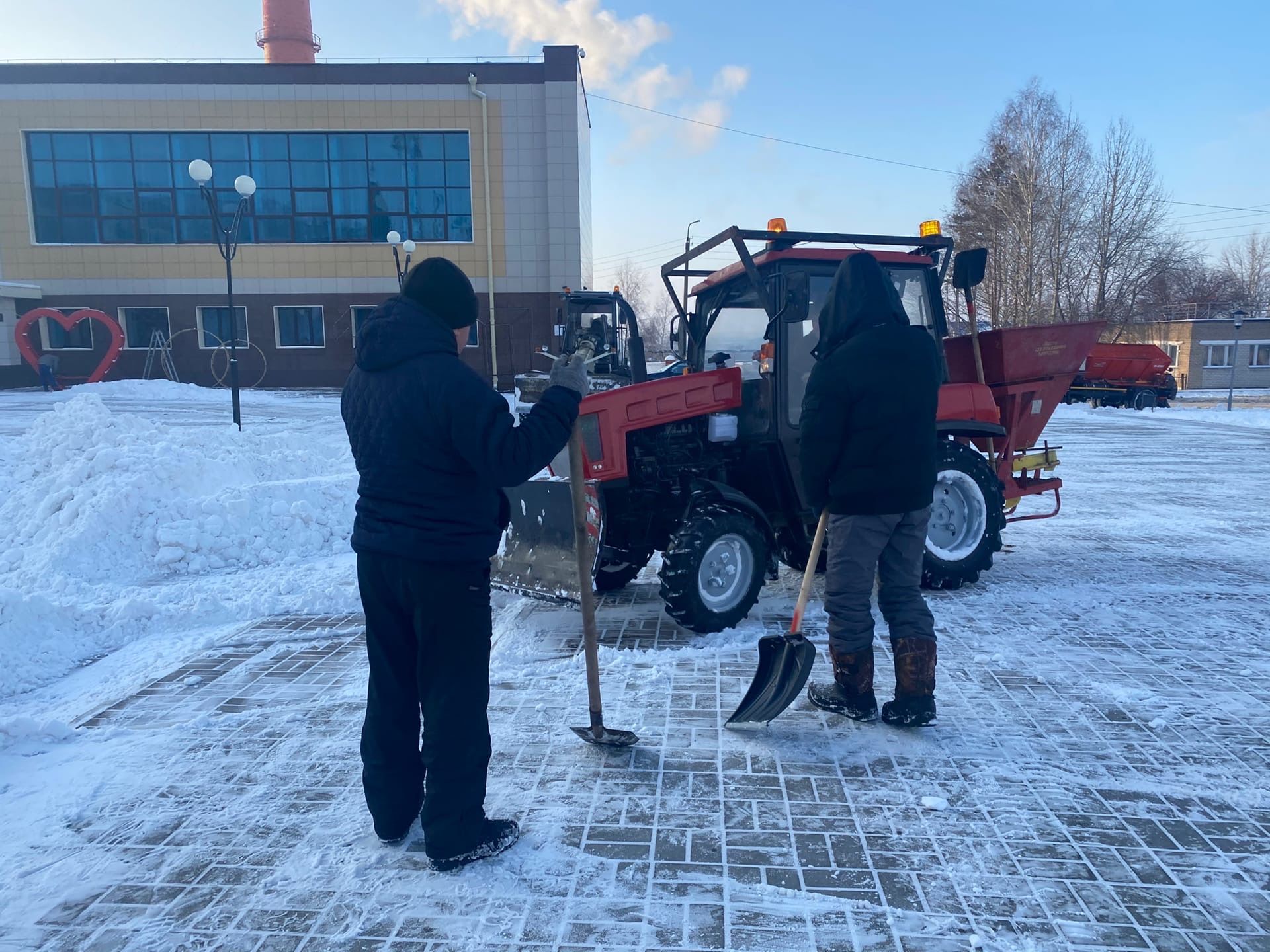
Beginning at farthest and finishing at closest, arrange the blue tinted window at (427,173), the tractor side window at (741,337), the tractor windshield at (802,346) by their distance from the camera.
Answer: the blue tinted window at (427,173), the tractor side window at (741,337), the tractor windshield at (802,346)

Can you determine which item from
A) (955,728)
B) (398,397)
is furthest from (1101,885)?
(398,397)

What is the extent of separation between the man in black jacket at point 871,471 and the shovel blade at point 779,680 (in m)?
0.21

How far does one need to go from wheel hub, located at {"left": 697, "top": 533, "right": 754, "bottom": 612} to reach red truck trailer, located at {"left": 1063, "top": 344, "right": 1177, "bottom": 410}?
2627 cm

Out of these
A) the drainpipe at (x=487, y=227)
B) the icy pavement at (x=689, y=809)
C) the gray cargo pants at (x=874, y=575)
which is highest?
the drainpipe at (x=487, y=227)

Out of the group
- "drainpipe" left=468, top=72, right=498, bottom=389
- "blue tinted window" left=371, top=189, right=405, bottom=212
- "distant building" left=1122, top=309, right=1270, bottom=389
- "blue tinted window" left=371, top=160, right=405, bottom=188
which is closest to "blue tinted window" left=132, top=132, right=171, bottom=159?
"blue tinted window" left=371, top=160, right=405, bottom=188

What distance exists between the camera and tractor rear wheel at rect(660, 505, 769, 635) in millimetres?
4879

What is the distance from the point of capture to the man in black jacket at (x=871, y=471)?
3.61 meters

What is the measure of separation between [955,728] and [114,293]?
34.2m

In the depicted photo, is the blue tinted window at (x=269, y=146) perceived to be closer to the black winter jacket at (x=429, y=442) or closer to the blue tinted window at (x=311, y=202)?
the blue tinted window at (x=311, y=202)

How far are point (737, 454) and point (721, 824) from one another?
3036mm

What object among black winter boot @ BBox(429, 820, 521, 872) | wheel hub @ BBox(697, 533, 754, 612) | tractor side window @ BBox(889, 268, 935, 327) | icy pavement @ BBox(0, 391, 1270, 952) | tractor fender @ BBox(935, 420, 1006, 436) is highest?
tractor side window @ BBox(889, 268, 935, 327)

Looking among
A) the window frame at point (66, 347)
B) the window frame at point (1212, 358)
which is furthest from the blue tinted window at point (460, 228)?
the window frame at point (1212, 358)

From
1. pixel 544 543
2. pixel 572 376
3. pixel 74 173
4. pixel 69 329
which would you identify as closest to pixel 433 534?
pixel 572 376

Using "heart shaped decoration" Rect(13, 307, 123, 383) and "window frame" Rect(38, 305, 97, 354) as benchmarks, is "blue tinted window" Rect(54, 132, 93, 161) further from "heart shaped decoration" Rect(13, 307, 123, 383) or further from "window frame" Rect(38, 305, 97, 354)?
"heart shaped decoration" Rect(13, 307, 123, 383)
